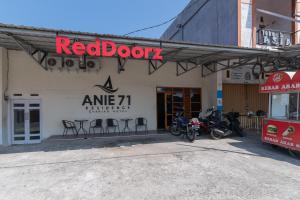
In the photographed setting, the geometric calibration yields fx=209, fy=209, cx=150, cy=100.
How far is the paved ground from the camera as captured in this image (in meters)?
3.94

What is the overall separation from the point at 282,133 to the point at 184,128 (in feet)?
11.8

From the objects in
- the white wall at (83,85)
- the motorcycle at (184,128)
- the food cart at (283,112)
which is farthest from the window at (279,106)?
the white wall at (83,85)

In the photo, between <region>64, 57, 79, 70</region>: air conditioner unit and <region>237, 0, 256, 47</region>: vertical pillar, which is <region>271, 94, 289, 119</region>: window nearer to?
<region>237, 0, 256, 47</region>: vertical pillar

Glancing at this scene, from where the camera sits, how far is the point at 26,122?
29.4 feet

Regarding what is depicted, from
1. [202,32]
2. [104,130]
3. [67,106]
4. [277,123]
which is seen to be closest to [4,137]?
[67,106]

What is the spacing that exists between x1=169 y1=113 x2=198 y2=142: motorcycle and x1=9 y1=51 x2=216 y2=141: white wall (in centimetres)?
164

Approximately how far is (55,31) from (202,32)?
10.4 meters

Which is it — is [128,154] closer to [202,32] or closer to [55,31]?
[55,31]

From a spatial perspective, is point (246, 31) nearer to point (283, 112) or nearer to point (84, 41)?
point (283, 112)

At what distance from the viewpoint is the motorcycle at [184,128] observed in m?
8.35

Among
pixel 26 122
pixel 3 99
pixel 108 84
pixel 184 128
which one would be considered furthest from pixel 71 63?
pixel 184 128

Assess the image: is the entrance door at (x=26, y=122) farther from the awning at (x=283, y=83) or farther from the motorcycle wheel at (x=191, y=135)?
the awning at (x=283, y=83)

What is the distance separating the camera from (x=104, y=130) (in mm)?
10172

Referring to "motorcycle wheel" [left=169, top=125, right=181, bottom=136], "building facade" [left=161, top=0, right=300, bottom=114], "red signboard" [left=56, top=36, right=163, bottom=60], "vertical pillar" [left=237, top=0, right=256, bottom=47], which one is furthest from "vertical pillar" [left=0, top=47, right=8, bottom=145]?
"vertical pillar" [left=237, top=0, right=256, bottom=47]
